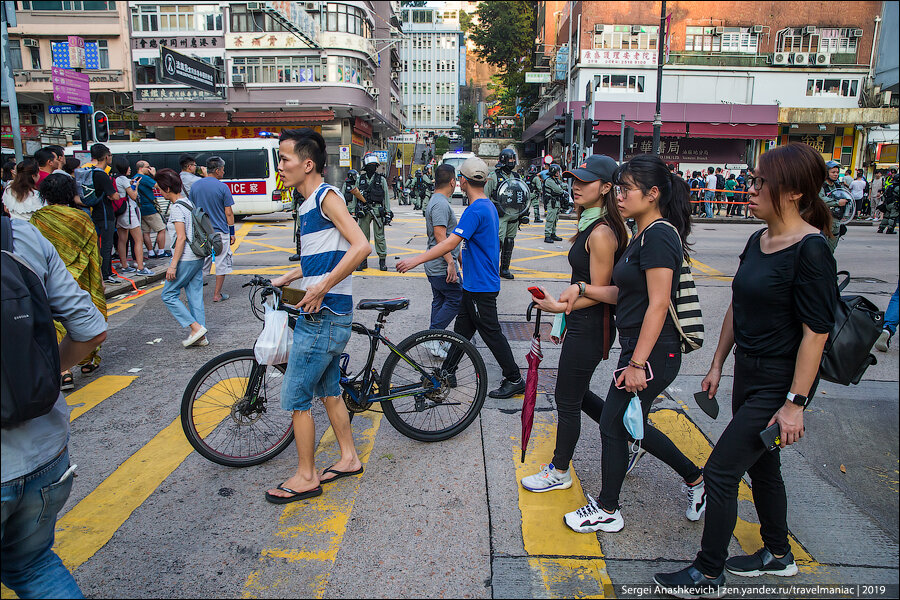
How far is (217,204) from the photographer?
24.7ft

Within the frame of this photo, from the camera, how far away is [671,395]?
489 centimetres

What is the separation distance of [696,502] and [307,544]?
1.99 meters

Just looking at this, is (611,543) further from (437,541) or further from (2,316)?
(2,316)

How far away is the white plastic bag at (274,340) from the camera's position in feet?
10.7

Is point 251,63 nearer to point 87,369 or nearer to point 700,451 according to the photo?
point 87,369

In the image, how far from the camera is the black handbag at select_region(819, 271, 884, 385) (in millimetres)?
2316

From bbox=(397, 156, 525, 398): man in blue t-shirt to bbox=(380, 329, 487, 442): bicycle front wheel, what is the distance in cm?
69

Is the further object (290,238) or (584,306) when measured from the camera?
(290,238)

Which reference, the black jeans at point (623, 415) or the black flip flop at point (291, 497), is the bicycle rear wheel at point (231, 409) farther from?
the black jeans at point (623, 415)

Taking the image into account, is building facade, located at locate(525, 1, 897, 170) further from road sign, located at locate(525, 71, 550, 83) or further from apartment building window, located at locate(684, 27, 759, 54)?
road sign, located at locate(525, 71, 550, 83)

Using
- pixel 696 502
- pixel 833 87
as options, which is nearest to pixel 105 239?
pixel 696 502

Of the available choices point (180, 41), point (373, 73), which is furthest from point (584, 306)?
point (373, 73)

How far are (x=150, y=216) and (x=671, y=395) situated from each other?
971cm

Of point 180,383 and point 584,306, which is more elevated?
point 584,306
